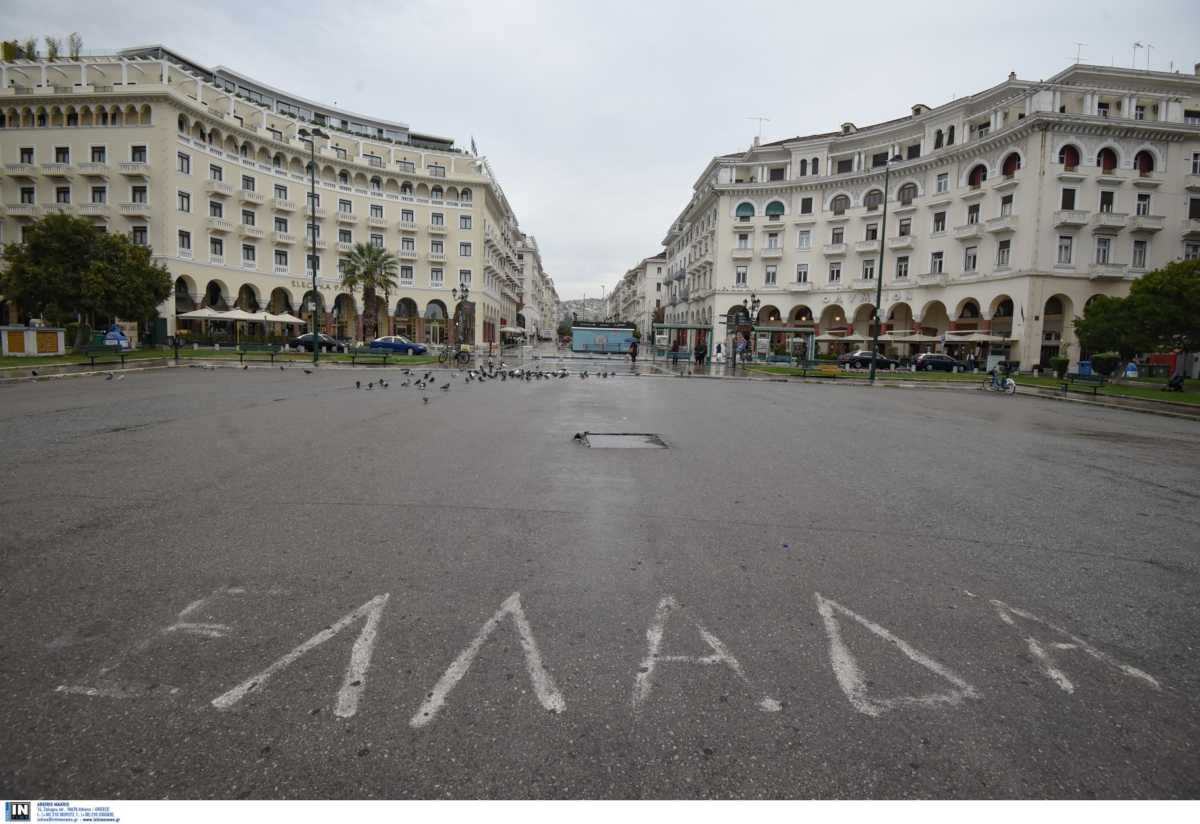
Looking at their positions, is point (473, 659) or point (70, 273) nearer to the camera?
point (473, 659)

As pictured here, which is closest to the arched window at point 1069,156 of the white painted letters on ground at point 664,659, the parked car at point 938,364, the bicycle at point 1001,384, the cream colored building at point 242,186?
the parked car at point 938,364

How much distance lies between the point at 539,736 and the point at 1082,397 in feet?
88.2

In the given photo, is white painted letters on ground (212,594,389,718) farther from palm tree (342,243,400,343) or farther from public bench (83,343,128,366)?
palm tree (342,243,400,343)

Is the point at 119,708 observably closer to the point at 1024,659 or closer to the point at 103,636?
the point at 103,636

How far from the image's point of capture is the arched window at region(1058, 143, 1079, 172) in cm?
4041

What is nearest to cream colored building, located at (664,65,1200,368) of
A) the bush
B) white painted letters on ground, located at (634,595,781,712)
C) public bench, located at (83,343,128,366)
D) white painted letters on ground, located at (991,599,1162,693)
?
the bush

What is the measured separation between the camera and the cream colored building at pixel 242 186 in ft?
144

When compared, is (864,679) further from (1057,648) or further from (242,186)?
(242,186)

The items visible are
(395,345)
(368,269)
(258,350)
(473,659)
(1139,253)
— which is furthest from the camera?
(368,269)

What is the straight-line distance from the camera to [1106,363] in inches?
1364

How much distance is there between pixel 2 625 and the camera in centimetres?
318

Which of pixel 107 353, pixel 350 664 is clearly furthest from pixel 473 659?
pixel 107 353

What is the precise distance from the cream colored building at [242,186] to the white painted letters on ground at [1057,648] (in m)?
46.3

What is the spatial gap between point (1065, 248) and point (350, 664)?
5065 cm
